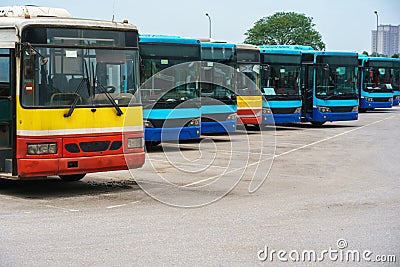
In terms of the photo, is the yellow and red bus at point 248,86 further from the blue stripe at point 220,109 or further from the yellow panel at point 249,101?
the blue stripe at point 220,109

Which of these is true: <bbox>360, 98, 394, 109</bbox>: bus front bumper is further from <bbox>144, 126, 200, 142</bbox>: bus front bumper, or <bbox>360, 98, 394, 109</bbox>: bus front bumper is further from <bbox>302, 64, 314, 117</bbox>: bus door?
<bbox>144, 126, 200, 142</bbox>: bus front bumper

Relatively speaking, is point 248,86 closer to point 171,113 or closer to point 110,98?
point 171,113

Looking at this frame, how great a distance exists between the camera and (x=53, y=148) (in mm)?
11883

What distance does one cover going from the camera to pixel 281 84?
28469mm

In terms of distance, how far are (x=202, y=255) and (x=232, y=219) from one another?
2.25m

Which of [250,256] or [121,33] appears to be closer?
[250,256]

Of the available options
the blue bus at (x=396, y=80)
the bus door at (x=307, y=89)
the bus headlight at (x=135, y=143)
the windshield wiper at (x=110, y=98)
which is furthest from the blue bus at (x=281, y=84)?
the blue bus at (x=396, y=80)

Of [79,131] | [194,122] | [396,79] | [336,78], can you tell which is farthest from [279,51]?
[396,79]

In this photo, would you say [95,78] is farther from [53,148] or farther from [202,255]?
[202,255]

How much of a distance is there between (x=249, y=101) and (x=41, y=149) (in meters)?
15.0

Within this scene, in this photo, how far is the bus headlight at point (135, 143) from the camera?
1277 centimetres

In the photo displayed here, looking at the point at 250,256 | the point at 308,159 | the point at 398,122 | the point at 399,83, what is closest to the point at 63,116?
the point at 250,256

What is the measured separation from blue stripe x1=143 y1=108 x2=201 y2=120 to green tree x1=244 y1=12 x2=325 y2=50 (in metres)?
80.3

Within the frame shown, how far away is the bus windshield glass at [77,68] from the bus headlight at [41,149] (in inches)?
24.3
